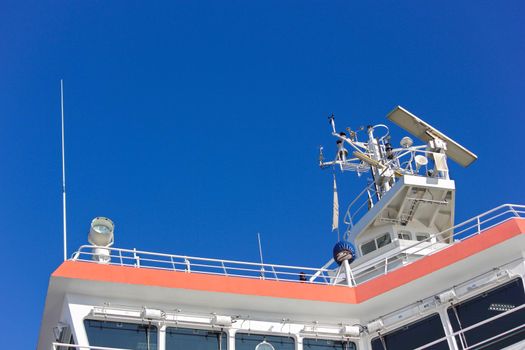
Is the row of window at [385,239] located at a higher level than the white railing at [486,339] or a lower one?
higher

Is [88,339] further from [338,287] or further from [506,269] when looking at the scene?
[506,269]

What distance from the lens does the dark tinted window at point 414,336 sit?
17359 millimetres

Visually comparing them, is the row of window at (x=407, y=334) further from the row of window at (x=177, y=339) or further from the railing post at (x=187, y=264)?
the railing post at (x=187, y=264)

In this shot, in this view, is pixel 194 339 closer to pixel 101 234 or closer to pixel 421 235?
pixel 101 234

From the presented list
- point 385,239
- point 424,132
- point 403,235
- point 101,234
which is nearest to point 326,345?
point 101,234

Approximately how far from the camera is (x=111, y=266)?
17.0 m

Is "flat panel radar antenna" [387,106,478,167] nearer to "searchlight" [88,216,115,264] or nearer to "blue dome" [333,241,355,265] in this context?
"blue dome" [333,241,355,265]

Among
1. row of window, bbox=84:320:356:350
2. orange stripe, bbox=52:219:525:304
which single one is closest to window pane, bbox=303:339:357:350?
row of window, bbox=84:320:356:350

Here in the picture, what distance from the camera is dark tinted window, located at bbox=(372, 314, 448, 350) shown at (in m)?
17.4

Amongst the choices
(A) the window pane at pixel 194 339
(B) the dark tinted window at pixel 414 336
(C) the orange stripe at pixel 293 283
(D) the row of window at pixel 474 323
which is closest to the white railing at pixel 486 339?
(D) the row of window at pixel 474 323

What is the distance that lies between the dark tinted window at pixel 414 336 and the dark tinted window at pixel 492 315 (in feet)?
1.25

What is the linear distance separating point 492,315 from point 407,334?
80.3 inches

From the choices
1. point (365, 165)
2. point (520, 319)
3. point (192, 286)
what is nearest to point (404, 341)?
point (520, 319)

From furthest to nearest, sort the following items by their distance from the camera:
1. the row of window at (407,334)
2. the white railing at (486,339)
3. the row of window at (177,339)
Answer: the row of window at (177,339)
the row of window at (407,334)
the white railing at (486,339)
